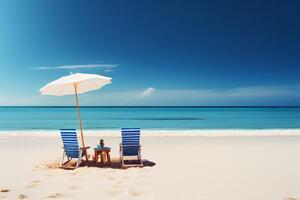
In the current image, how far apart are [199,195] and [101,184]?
1776 millimetres

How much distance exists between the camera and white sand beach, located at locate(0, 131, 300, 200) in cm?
546

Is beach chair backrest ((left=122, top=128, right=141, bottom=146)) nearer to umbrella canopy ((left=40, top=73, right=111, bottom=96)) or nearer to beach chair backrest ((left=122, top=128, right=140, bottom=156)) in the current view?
beach chair backrest ((left=122, top=128, right=140, bottom=156))

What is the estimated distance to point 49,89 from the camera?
8.37m

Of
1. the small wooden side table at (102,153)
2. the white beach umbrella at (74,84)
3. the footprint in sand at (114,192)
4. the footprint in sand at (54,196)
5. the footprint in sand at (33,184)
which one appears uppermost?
the white beach umbrella at (74,84)

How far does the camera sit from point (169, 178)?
659 centimetres

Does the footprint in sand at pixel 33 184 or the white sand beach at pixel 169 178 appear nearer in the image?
the white sand beach at pixel 169 178

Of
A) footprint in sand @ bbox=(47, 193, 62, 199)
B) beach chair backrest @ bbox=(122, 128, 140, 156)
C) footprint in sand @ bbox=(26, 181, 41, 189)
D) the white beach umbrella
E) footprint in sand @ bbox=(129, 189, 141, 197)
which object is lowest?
footprint in sand @ bbox=(129, 189, 141, 197)

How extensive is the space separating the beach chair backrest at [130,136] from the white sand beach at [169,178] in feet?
2.34

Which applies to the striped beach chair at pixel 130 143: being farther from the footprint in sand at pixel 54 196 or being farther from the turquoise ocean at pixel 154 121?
the turquoise ocean at pixel 154 121

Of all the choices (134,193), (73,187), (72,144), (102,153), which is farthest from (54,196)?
(102,153)

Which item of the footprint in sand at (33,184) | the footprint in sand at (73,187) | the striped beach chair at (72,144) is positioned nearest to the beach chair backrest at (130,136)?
the striped beach chair at (72,144)

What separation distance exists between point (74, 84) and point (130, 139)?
1951 mm

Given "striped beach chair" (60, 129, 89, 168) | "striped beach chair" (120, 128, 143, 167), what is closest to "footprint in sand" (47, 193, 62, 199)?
"striped beach chair" (60, 129, 89, 168)

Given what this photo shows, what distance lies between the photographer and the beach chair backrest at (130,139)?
785cm
